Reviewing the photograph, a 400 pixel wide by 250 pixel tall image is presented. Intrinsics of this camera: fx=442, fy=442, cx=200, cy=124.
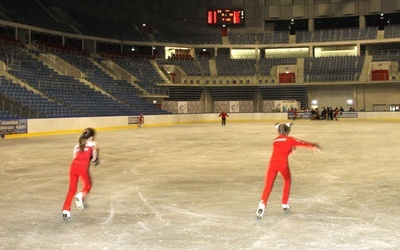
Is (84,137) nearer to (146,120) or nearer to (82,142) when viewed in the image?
(82,142)

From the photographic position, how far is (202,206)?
22.3ft

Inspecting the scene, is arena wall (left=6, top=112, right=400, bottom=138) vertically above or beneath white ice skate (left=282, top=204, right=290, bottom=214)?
above

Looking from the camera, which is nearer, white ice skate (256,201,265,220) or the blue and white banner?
white ice skate (256,201,265,220)

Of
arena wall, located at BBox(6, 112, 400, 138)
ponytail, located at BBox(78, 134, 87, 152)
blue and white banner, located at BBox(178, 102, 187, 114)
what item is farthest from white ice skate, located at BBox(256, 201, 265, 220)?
blue and white banner, located at BBox(178, 102, 187, 114)

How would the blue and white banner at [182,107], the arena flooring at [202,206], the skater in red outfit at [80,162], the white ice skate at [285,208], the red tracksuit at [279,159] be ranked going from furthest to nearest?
1. the blue and white banner at [182,107]
2. the white ice skate at [285,208]
3. the skater in red outfit at [80,162]
4. the red tracksuit at [279,159]
5. the arena flooring at [202,206]

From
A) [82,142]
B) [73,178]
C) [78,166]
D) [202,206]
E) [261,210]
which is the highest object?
[82,142]

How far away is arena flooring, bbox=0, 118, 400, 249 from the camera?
5.05 metres

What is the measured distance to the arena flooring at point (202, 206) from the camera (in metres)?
5.05

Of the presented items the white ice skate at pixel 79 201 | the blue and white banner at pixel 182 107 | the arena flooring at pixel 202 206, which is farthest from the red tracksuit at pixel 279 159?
the blue and white banner at pixel 182 107

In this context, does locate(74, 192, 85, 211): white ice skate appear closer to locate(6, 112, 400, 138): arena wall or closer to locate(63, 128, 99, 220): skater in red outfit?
locate(63, 128, 99, 220): skater in red outfit

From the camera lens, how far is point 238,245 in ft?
15.8

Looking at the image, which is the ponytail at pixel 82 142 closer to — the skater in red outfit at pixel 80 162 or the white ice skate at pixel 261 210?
the skater in red outfit at pixel 80 162

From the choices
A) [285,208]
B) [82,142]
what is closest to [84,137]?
[82,142]

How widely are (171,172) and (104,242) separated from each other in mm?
5406
